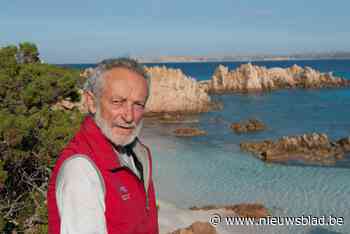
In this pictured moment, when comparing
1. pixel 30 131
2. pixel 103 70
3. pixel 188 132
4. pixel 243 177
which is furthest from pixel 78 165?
pixel 188 132

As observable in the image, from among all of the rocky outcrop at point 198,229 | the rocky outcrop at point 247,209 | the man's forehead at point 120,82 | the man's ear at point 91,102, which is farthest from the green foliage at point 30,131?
the rocky outcrop at point 247,209

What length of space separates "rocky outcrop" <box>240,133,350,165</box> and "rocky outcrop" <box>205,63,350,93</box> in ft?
154

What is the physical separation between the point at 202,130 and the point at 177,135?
109 inches

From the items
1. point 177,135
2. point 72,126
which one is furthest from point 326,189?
point 177,135

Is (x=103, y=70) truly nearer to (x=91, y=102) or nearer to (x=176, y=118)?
(x=91, y=102)

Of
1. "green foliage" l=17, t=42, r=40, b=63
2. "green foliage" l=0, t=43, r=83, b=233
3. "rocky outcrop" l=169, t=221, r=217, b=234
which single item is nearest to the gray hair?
"green foliage" l=0, t=43, r=83, b=233

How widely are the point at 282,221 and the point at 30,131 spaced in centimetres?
932

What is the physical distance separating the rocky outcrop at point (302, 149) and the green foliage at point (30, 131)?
52.9ft

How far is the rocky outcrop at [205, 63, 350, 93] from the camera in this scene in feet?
242

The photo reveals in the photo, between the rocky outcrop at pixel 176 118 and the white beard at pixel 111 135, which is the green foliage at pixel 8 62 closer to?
the white beard at pixel 111 135

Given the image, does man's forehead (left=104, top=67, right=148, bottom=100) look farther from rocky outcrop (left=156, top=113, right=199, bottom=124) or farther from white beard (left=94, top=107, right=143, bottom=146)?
rocky outcrop (left=156, top=113, right=199, bottom=124)

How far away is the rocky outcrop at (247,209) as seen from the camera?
13.9 metres

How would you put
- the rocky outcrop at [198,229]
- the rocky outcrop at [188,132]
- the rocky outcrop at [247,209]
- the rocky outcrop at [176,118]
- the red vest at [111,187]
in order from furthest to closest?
the rocky outcrop at [176,118] < the rocky outcrop at [188,132] < the rocky outcrop at [247,209] < the rocky outcrop at [198,229] < the red vest at [111,187]

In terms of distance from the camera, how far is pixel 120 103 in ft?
7.92
